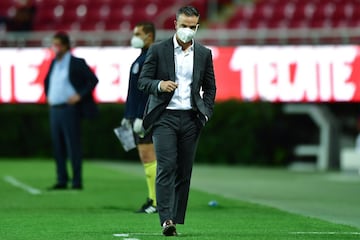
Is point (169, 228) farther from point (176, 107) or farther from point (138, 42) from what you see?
point (138, 42)

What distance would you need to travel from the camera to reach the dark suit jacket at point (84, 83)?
16.9 m

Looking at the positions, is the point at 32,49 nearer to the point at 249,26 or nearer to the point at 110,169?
the point at 110,169

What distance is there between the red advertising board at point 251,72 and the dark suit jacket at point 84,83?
7.30 meters

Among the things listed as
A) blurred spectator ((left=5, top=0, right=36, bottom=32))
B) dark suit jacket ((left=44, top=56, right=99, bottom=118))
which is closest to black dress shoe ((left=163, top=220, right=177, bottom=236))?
dark suit jacket ((left=44, top=56, right=99, bottom=118))

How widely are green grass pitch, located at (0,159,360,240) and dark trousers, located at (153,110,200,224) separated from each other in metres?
0.27

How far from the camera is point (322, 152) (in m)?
24.8

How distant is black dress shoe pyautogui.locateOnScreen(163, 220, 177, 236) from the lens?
32.9 ft

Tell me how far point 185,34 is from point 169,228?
5.46ft

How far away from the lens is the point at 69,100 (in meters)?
16.9

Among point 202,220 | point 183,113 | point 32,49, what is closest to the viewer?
point 183,113

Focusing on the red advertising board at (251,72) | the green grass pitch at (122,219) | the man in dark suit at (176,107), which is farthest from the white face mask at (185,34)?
the red advertising board at (251,72)

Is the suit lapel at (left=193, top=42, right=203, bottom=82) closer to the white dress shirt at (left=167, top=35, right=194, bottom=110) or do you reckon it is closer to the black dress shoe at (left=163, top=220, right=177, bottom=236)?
the white dress shirt at (left=167, top=35, right=194, bottom=110)

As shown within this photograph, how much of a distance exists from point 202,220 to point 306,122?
14519mm

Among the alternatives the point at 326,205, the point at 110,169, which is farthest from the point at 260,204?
the point at 110,169
